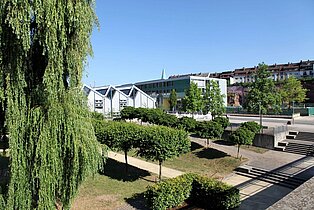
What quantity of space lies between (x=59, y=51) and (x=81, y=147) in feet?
8.60

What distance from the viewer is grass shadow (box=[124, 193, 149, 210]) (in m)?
11.7

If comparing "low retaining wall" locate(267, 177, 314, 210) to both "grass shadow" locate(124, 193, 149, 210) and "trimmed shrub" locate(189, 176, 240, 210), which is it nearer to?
"trimmed shrub" locate(189, 176, 240, 210)

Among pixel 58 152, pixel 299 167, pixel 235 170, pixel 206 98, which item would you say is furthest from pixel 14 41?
pixel 206 98

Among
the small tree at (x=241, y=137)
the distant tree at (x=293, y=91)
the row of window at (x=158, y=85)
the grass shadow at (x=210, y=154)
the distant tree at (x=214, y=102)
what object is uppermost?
the row of window at (x=158, y=85)

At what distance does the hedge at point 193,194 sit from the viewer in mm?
11047

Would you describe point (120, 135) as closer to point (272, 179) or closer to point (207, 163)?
point (207, 163)

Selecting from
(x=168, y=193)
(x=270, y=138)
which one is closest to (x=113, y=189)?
(x=168, y=193)

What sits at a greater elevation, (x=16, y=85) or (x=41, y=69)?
(x=41, y=69)

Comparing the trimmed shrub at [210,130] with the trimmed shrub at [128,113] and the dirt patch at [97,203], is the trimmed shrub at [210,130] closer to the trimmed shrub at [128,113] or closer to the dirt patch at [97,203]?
the dirt patch at [97,203]

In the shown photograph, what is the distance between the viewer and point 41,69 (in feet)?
23.3

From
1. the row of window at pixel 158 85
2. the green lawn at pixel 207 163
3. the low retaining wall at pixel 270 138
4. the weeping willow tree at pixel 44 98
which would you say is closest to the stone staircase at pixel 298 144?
the low retaining wall at pixel 270 138

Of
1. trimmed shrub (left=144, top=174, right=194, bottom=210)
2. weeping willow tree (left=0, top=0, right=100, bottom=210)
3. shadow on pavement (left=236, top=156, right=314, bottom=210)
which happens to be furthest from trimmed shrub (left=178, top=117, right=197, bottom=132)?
weeping willow tree (left=0, top=0, right=100, bottom=210)

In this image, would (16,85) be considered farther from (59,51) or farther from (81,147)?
(81,147)

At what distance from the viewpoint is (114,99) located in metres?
47.6
